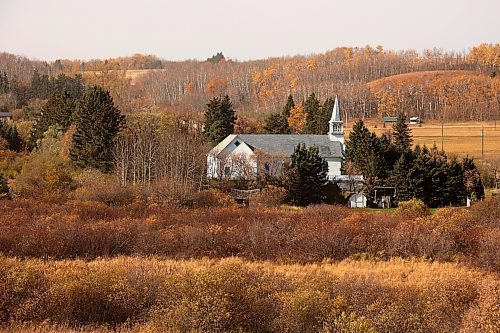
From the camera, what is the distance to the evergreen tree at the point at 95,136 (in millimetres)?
39156

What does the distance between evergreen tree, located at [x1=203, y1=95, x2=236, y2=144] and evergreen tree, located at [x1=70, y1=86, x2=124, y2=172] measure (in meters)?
13.5

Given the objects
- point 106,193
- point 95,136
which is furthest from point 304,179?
point 95,136

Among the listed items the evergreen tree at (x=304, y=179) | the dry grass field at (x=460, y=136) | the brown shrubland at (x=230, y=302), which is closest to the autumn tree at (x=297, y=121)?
the dry grass field at (x=460, y=136)

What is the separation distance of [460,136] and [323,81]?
154ft

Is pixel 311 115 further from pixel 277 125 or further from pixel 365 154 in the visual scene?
pixel 365 154

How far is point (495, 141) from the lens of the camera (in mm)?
64562

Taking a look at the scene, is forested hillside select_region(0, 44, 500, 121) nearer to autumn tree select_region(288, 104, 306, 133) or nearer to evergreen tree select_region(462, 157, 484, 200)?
autumn tree select_region(288, 104, 306, 133)

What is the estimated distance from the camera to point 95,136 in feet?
129

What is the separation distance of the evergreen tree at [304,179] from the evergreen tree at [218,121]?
57.0 ft

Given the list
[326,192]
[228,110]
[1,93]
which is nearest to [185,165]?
[326,192]

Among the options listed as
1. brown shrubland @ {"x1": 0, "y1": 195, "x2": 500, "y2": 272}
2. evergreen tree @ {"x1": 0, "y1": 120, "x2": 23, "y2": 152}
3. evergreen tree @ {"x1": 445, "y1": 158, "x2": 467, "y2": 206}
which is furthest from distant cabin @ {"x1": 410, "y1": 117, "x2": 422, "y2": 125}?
brown shrubland @ {"x1": 0, "y1": 195, "x2": 500, "y2": 272}

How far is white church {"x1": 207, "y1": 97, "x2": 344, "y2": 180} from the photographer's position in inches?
1602

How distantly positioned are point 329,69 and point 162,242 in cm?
10844

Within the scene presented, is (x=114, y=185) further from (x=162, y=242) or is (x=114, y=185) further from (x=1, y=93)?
(x=1, y=93)
